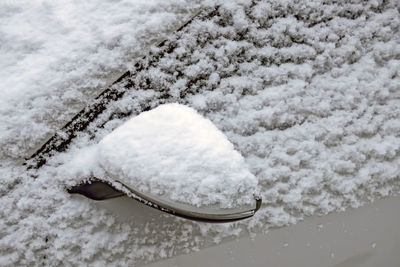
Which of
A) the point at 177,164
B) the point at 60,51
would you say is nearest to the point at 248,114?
the point at 177,164

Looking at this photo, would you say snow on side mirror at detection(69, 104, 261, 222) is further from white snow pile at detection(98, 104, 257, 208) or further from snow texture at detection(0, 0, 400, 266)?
snow texture at detection(0, 0, 400, 266)

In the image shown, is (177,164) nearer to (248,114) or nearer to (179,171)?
(179,171)

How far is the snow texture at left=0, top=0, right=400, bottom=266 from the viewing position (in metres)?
1.26

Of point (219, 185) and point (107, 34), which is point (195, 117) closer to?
point (219, 185)

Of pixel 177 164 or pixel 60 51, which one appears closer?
pixel 177 164

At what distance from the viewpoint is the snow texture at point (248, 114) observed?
1.26 m

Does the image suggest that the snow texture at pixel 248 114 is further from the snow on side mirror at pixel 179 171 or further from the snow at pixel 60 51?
the snow on side mirror at pixel 179 171

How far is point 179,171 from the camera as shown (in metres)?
1.18

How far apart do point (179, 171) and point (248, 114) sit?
395 mm

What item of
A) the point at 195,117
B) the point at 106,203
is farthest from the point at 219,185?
the point at 106,203

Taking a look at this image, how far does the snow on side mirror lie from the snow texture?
16cm

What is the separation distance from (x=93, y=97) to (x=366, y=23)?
3.82 ft

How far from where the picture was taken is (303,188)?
1479 millimetres

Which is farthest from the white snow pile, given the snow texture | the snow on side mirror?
the snow texture
